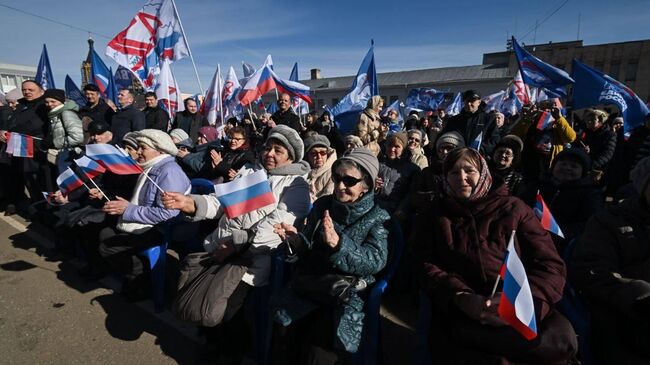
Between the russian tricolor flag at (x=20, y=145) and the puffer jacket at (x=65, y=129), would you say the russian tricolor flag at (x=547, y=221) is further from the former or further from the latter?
the russian tricolor flag at (x=20, y=145)

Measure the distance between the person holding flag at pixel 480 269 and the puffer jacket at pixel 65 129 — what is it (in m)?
4.85

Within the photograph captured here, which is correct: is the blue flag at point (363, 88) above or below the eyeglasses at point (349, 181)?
above

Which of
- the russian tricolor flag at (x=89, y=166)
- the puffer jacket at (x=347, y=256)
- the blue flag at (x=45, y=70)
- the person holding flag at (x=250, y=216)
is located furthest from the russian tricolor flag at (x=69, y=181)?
the blue flag at (x=45, y=70)

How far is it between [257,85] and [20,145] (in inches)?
159

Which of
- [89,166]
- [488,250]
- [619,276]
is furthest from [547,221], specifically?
[89,166]

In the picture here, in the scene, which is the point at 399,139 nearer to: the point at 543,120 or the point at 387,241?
the point at 387,241

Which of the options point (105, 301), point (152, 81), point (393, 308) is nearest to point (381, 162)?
point (393, 308)

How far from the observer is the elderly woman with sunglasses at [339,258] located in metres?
1.90

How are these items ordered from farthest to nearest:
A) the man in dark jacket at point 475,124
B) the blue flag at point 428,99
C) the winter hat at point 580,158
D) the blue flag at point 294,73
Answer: the blue flag at point 428,99
the blue flag at point 294,73
the man in dark jacket at point 475,124
the winter hat at point 580,158

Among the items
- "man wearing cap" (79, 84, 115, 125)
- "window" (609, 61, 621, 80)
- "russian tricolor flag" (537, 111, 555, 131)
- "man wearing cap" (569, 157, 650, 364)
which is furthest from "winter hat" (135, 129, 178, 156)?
"window" (609, 61, 621, 80)

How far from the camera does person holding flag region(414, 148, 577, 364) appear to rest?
159cm

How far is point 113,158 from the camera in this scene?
2652mm

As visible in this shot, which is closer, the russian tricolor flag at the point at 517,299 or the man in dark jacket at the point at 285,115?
the russian tricolor flag at the point at 517,299

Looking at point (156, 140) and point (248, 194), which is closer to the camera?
point (248, 194)
